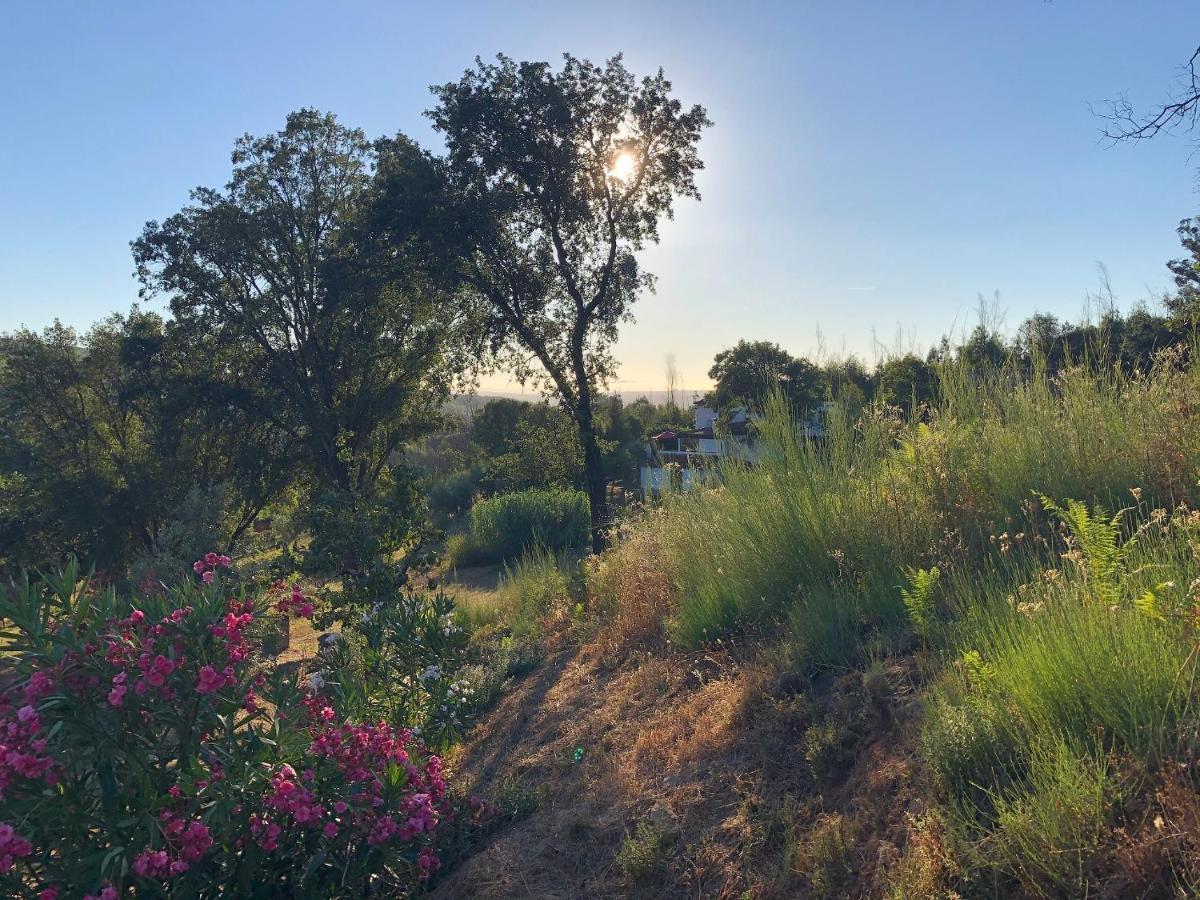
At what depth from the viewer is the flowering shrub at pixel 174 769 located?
2.74 meters

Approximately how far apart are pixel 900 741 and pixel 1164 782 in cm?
109

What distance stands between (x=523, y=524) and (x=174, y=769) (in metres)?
17.3

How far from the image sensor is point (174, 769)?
10.2ft

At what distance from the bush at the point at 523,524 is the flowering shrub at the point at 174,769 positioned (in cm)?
1597

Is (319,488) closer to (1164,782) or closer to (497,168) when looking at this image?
(497,168)

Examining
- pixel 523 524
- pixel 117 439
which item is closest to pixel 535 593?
pixel 523 524

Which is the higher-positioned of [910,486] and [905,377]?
[905,377]

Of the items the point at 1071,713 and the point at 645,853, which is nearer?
the point at 1071,713

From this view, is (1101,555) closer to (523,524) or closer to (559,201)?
(559,201)

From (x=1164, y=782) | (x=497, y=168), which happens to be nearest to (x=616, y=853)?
(x=1164, y=782)

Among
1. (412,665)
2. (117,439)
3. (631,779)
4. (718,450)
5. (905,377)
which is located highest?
(117,439)

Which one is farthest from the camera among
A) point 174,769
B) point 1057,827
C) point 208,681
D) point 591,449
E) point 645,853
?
point 591,449

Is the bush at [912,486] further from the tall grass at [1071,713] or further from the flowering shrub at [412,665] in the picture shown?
the flowering shrub at [412,665]

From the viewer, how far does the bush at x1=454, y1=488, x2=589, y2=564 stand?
64.8 ft
